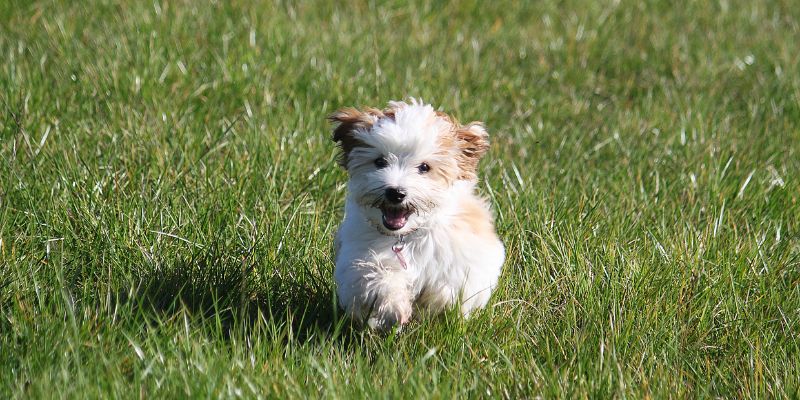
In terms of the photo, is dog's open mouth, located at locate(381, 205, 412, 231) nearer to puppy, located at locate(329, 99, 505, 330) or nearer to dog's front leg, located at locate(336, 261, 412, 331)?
puppy, located at locate(329, 99, 505, 330)

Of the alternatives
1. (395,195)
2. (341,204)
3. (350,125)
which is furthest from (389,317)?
(341,204)

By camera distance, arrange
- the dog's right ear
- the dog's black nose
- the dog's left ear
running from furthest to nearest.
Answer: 1. the dog's left ear
2. the dog's right ear
3. the dog's black nose

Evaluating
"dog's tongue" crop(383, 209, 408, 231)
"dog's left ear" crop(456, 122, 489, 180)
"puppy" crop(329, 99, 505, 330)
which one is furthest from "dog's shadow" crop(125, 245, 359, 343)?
"dog's left ear" crop(456, 122, 489, 180)

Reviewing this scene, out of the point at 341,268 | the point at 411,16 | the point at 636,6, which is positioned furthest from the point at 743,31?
the point at 341,268

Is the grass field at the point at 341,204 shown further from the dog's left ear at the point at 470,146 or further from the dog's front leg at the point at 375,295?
the dog's left ear at the point at 470,146

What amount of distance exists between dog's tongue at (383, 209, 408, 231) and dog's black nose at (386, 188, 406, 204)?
94 millimetres

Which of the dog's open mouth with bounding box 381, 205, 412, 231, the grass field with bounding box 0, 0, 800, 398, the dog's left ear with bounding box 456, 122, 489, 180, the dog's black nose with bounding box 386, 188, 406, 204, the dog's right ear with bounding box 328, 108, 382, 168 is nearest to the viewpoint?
the grass field with bounding box 0, 0, 800, 398

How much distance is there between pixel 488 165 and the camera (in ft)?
18.0

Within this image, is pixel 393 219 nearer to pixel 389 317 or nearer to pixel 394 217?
pixel 394 217

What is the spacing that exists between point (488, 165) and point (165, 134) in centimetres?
166

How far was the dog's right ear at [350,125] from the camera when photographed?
4.00m

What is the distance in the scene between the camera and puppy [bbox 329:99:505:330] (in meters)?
3.82

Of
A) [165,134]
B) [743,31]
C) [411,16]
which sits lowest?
[743,31]

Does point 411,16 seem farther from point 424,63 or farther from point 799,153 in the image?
point 799,153
